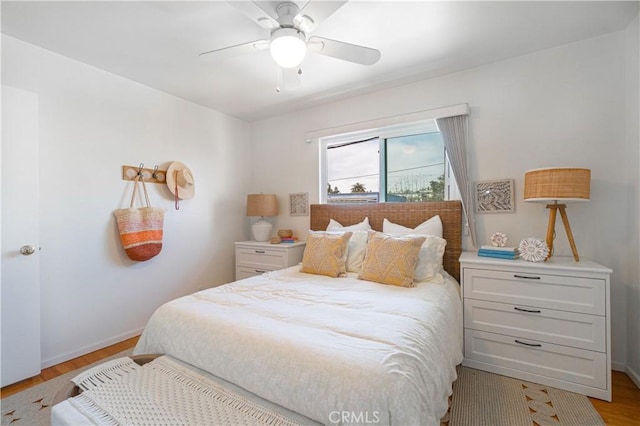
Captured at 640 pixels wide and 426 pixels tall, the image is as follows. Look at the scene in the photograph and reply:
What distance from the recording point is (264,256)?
3.38m

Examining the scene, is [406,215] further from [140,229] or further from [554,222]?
[140,229]

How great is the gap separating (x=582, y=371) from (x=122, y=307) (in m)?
3.75

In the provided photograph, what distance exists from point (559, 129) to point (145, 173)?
3.82 m

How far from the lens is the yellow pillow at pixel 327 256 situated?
2.42 metres

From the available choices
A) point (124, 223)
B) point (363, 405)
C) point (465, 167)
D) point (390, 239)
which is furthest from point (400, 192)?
point (124, 223)

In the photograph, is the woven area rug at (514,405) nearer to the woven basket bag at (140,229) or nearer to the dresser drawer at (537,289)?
the dresser drawer at (537,289)

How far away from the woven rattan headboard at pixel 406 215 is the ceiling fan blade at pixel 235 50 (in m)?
1.84

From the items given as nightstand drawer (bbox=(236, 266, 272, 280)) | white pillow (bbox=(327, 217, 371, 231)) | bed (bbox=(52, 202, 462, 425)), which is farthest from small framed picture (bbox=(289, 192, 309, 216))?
bed (bbox=(52, 202, 462, 425))

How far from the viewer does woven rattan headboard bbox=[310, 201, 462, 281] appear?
8.41 ft

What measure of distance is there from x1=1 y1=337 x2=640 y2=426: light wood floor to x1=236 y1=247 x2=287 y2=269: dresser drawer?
56.6 inches

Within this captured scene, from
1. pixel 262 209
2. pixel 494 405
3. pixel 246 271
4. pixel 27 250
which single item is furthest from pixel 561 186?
pixel 27 250

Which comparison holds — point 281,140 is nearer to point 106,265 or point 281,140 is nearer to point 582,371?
point 106,265

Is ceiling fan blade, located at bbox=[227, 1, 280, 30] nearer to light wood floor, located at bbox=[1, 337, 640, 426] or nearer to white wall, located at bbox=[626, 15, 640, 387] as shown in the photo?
white wall, located at bbox=[626, 15, 640, 387]

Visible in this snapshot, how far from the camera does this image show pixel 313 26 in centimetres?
179
